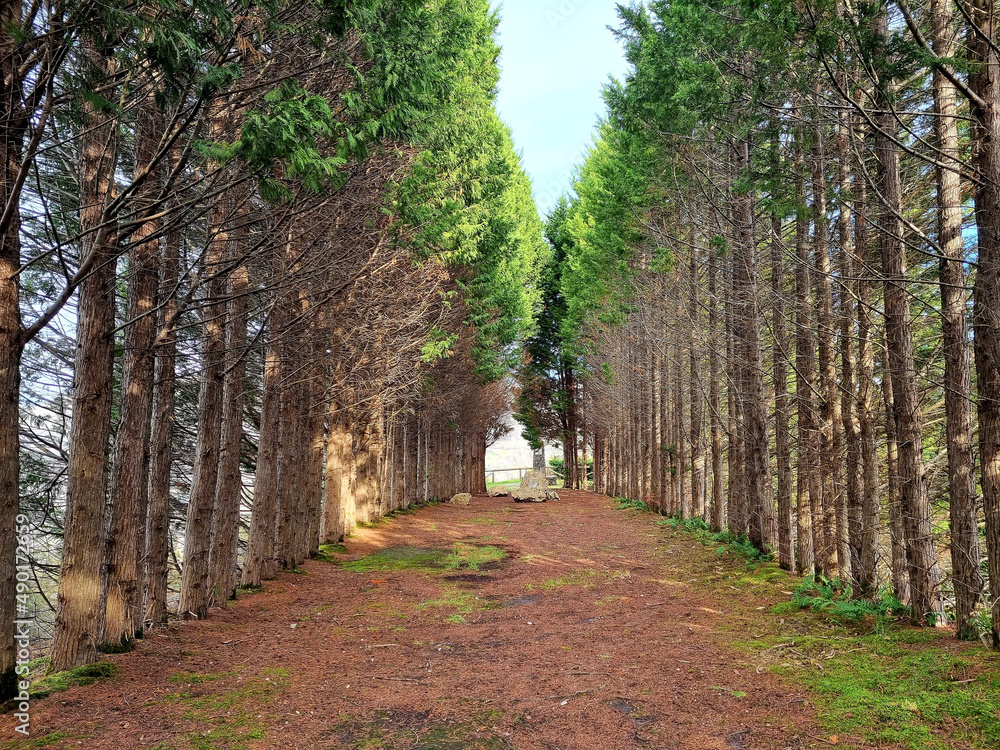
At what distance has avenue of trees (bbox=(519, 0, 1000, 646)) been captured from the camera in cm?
473

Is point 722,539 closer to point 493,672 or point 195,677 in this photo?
point 493,672

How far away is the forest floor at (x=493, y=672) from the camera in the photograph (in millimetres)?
4117

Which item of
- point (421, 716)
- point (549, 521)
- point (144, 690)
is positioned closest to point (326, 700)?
point (421, 716)

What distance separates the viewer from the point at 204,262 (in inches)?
257

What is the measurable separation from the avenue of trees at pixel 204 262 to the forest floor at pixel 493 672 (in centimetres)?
74

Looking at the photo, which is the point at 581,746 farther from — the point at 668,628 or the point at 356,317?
the point at 356,317

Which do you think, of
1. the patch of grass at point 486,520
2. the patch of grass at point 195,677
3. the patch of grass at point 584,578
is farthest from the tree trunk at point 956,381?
the patch of grass at point 486,520

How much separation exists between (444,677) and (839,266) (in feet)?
22.0

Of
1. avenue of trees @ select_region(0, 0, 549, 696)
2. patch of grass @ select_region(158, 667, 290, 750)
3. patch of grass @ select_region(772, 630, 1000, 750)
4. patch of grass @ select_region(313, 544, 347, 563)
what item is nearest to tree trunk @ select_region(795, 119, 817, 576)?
patch of grass @ select_region(772, 630, 1000, 750)

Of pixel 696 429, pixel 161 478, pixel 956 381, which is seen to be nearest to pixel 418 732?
pixel 161 478

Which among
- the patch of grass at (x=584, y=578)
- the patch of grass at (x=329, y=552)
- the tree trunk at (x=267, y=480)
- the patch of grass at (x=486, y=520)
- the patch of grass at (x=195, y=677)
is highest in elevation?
the tree trunk at (x=267, y=480)

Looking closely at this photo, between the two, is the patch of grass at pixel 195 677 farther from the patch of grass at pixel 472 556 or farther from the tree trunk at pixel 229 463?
the patch of grass at pixel 472 556

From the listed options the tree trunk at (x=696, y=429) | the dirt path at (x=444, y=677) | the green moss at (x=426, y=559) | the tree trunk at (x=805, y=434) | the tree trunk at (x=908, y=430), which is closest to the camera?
the dirt path at (x=444, y=677)

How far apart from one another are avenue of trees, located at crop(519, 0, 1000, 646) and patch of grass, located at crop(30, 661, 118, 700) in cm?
697
